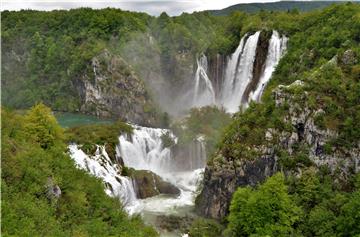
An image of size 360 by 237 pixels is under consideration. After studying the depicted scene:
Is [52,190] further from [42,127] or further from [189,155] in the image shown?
[189,155]

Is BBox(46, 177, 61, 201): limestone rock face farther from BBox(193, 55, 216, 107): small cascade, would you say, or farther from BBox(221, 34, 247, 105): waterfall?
BBox(193, 55, 216, 107): small cascade

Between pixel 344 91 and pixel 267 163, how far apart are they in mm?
7248

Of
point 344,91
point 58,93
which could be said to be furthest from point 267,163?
point 58,93

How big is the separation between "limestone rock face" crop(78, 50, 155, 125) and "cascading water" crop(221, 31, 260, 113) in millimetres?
10502

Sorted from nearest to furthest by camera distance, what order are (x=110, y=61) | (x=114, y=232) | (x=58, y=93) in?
(x=114, y=232)
(x=110, y=61)
(x=58, y=93)

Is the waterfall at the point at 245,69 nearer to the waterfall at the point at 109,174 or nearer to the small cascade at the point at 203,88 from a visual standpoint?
the small cascade at the point at 203,88

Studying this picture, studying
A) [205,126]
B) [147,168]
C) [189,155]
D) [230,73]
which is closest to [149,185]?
[147,168]

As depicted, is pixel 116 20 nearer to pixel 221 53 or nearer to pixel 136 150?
pixel 221 53

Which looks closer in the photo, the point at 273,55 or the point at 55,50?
the point at 273,55

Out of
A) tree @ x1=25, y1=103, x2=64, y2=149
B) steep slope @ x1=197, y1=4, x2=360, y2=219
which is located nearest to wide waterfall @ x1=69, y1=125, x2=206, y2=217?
steep slope @ x1=197, y1=4, x2=360, y2=219

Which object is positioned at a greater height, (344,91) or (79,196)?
(344,91)

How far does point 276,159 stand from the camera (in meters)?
A: 33.4

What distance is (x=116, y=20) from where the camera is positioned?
77.5 meters

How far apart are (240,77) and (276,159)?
23430 mm
